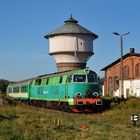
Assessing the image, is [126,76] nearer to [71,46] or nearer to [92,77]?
[71,46]

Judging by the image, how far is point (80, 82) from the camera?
28188 millimetres

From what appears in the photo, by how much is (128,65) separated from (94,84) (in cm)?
2495

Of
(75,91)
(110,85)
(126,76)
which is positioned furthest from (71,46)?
(75,91)

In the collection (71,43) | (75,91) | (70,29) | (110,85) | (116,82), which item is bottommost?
(75,91)

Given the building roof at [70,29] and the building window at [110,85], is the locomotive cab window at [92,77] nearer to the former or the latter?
the building roof at [70,29]

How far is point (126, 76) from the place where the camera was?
53.1 m

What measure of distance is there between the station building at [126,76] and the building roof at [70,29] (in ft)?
25.1

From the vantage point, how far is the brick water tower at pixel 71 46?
146 ft

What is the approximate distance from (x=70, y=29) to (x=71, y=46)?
2.02 meters

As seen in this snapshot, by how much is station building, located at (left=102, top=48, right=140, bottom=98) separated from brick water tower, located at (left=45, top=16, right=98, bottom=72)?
769cm

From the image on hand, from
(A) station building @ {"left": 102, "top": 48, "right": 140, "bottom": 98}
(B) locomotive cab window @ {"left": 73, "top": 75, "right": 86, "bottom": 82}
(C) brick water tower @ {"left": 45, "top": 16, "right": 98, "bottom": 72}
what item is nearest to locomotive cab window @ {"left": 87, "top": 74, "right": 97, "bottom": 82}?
(B) locomotive cab window @ {"left": 73, "top": 75, "right": 86, "bottom": 82}

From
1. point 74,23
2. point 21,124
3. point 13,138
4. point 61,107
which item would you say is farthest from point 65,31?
point 13,138

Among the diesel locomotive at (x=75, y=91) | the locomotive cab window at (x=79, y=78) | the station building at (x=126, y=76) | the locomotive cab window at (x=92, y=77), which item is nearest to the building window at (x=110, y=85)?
the station building at (x=126, y=76)

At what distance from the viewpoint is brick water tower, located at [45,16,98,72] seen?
4462 centimetres
